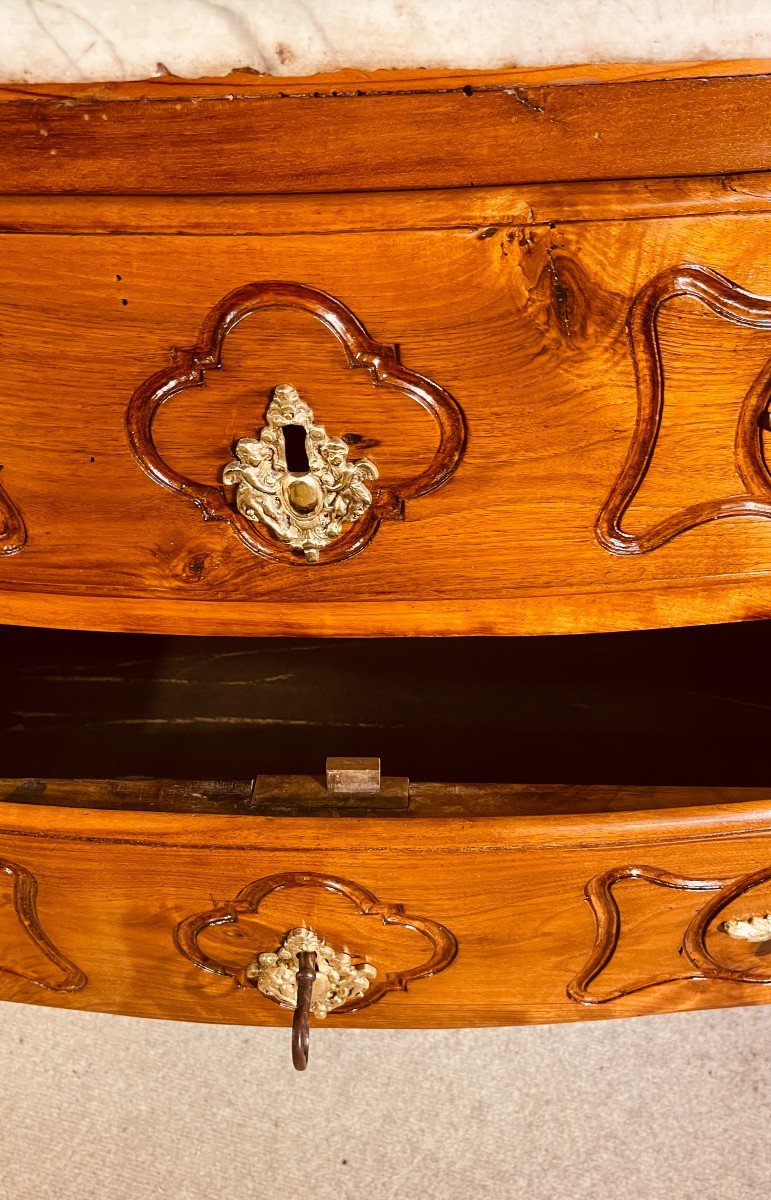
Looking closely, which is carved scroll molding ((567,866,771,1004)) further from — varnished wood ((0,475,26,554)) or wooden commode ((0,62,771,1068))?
varnished wood ((0,475,26,554))

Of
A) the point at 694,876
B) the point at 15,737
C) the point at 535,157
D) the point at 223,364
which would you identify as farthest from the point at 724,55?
the point at 15,737

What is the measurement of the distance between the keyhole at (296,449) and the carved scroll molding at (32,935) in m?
0.28

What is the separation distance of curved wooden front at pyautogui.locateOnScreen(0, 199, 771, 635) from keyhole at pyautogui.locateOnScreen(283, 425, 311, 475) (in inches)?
1.4

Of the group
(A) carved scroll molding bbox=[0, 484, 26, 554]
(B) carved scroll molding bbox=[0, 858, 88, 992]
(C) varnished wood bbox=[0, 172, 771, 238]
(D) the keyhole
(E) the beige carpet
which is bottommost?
(E) the beige carpet

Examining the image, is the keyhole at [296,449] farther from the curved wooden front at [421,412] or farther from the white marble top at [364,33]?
the white marble top at [364,33]

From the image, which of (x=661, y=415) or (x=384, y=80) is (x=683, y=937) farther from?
(x=384, y=80)

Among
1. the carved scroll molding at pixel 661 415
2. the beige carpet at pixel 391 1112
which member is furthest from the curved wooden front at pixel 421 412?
the beige carpet at pixel 391 1112

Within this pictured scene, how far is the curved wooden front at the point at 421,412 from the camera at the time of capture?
0.41 metres

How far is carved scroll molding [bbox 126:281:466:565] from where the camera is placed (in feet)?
1.38

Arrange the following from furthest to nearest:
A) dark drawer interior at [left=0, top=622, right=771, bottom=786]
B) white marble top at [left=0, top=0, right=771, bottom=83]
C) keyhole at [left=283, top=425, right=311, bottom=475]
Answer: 1. dark drawer interior at [left=0, top=622, right=771, bottom=786]
2. keyhole at [left=283, top=425, right=311, bottom=475]
3. white marble top at [left=0, top=0, right=771, bottom=83]

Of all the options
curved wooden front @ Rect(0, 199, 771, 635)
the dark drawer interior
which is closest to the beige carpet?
the dark drawer interior

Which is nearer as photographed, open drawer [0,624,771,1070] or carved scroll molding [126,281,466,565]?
carved scroll molding [126,281,466,565]

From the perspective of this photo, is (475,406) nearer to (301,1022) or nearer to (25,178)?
(25,178)

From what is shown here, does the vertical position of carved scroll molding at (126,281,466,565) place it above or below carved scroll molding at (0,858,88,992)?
above
